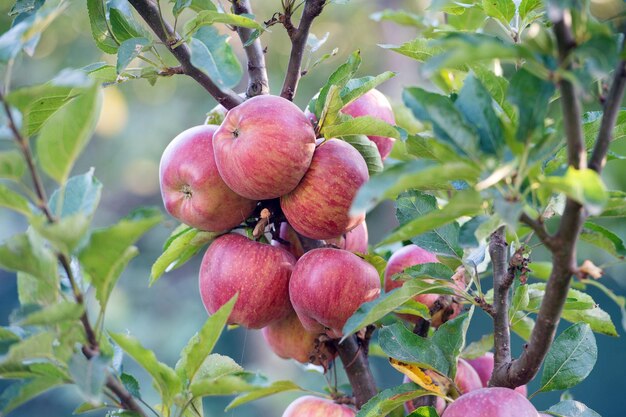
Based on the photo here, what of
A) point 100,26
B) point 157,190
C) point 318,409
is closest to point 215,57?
point 100,26

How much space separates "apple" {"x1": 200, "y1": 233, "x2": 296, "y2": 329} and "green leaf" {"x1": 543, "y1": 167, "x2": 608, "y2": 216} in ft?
1.37

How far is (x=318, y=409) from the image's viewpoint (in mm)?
889

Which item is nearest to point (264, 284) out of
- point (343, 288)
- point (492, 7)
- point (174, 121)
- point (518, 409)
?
point (343, 288)

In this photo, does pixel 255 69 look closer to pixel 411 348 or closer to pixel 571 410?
pixel 411 348

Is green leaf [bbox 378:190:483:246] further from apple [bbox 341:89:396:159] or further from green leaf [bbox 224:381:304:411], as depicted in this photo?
apple [bbox 341:89:396:159]

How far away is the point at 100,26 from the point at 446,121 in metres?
0.49

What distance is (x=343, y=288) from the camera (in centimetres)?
84

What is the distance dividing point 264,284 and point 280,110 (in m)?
0.21

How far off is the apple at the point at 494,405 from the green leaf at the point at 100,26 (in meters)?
0.58

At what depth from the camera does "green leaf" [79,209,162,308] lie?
1.77 ft

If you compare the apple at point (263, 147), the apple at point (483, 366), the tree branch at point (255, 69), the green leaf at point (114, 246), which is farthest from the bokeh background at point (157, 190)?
the green leaf at point (114, 246)

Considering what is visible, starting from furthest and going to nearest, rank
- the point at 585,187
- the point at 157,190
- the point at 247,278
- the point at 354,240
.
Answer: the point at 157,190 → the point at 354,240 → the point at 247,278 → the point at 585,187

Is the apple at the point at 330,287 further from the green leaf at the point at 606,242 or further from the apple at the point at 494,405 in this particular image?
the green leaf at the point at 606,242

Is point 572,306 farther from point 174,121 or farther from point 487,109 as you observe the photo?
point 174,121
